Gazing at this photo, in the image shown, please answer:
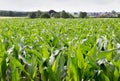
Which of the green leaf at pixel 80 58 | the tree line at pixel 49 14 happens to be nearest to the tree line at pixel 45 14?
the tree line at pixel 49 14

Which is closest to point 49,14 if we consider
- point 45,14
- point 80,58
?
point 45,14

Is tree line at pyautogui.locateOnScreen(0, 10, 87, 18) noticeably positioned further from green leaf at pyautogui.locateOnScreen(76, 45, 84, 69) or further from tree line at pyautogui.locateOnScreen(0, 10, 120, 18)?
green leaf at pyautogui.locateOnScreen(76, 45, 84, 69)

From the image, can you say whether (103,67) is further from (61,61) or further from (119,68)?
(61,61)

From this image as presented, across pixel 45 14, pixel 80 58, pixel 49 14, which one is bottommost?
pixel 49 14

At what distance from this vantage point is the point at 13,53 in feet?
8.23

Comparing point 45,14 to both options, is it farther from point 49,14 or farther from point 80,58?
point 80,58

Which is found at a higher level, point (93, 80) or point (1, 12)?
point (93, 80)

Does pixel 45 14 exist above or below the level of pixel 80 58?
below

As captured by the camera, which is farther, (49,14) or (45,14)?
(49,14)

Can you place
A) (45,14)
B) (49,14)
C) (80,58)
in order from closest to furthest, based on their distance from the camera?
1. (80,58)
2. (45,14)
3. (49,14)

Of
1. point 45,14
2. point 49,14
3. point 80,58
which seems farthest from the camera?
point 49,14

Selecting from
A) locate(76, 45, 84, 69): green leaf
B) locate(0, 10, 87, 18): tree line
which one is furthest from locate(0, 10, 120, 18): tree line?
locate(76, 45, 84, 69): green leaf

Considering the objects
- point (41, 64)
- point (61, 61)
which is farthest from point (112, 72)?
point (41, 64)

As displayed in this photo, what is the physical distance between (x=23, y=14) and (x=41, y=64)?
216 ft
